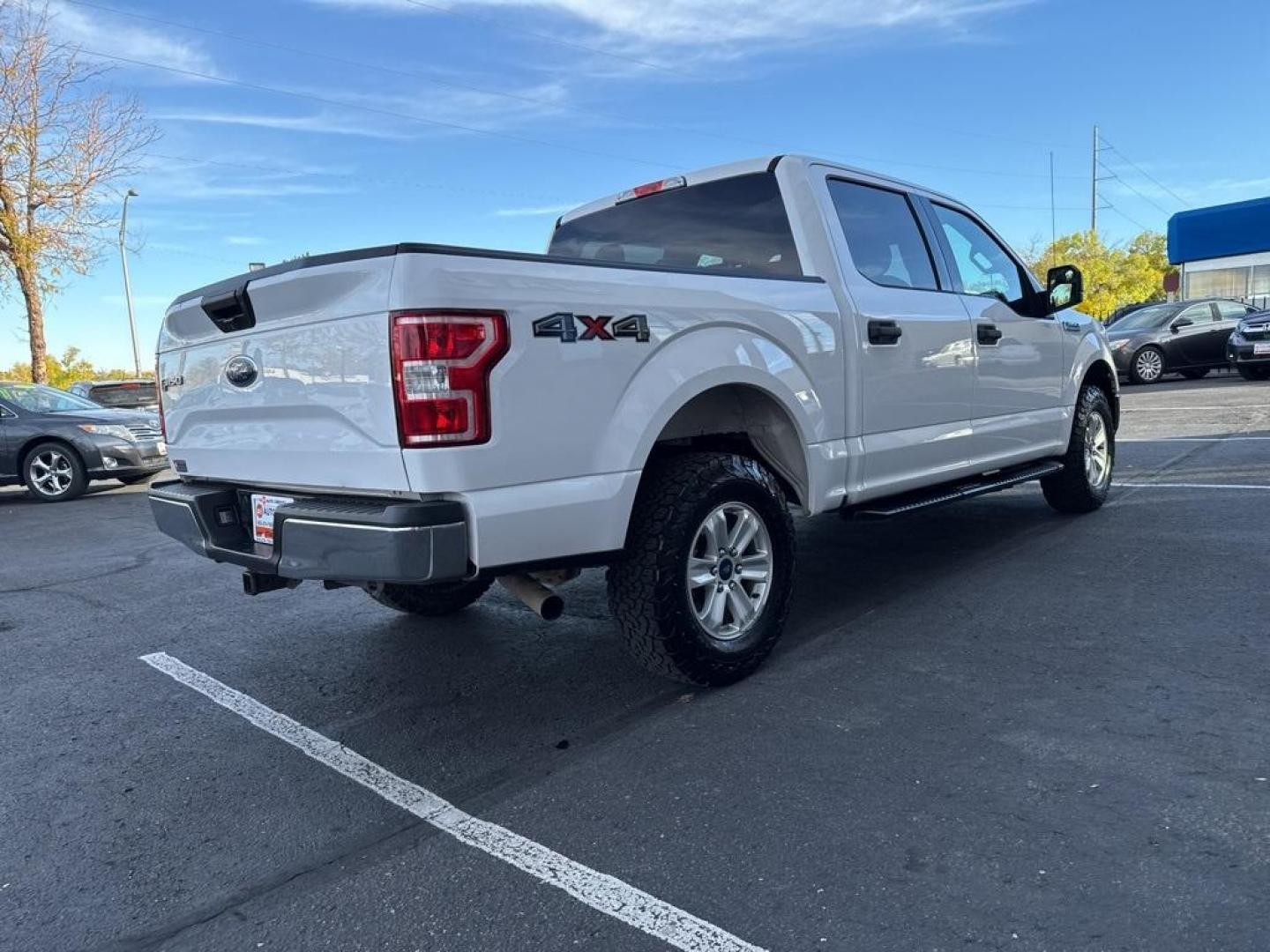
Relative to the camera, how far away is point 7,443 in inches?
407

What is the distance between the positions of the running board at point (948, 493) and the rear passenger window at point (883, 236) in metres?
1.05

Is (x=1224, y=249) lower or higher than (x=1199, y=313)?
higher

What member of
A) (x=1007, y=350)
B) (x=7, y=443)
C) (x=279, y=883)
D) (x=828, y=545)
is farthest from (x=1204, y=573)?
(x=7, y=443)

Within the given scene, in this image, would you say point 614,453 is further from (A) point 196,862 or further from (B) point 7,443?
(B) point 7,443

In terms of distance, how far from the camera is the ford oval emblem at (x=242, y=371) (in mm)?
3127

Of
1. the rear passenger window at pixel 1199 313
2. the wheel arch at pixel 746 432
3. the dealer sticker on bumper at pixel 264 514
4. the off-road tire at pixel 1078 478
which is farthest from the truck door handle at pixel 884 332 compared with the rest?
the rear passenger window at pixel 1199 313

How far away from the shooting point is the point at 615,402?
2.94 m

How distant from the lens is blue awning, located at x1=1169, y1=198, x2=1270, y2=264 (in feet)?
89.3

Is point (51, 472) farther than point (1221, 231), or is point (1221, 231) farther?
point (1221, 231)

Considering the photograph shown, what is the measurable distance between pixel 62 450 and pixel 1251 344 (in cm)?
1783

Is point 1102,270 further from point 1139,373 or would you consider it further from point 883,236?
point 883,236

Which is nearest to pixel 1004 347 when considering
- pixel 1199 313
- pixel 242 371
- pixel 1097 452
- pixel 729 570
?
pixel 1097 452

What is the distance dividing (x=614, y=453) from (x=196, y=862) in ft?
5.49

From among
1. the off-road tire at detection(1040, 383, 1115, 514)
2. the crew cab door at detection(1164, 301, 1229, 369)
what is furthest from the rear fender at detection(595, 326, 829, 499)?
the crew cab door at detection(1164, 301, 1229, 369)
